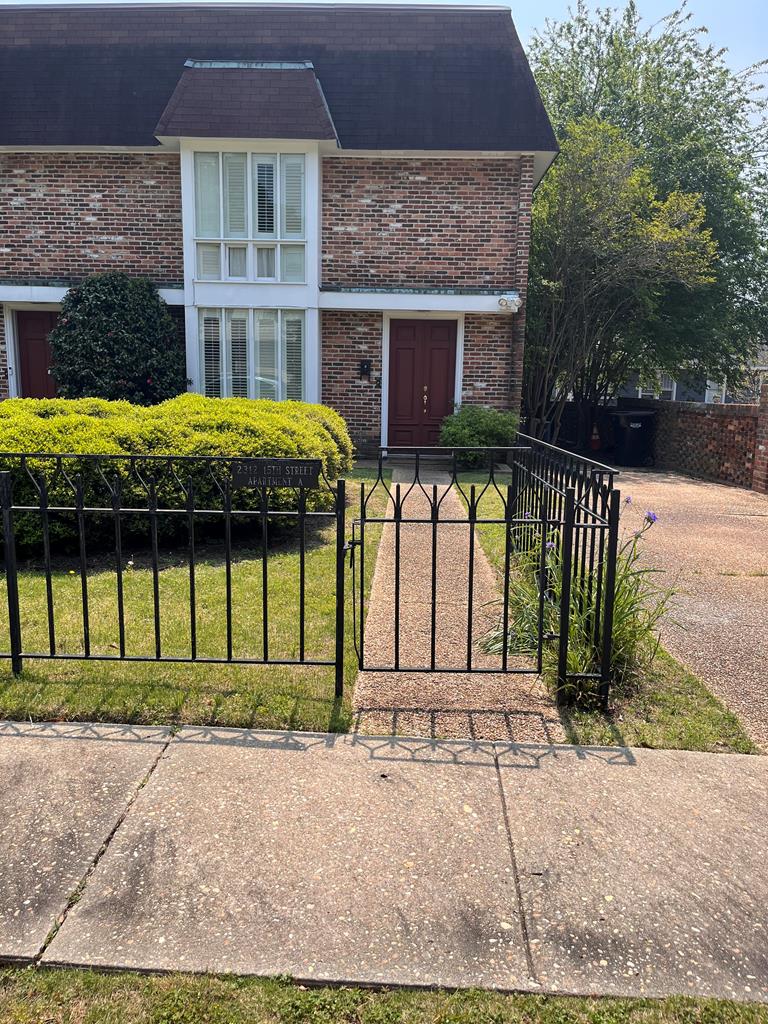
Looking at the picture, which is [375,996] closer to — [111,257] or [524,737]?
[524,737]

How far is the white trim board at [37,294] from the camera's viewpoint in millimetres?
13844

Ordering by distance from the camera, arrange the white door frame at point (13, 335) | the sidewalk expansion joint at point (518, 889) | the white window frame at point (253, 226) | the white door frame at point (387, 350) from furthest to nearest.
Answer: the white door frame at point (13, 335) → the white door frame at point (387, 350) → the white window frame at point (253, 226) → the sidewalk expansion joint at point (518, 889)

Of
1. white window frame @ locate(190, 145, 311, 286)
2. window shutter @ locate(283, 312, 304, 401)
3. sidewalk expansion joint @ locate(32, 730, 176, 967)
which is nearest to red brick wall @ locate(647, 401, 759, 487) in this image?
window shutter @ locate(283, 312, 304, 401)

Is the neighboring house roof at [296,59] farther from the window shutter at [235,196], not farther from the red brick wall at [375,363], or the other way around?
the red brick wall at [375,363]

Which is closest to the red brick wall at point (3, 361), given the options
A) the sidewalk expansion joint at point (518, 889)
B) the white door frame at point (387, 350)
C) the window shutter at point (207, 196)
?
the window shutter at point (207, 196)

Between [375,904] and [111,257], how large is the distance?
45.8 feet

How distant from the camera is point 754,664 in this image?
4641 mm

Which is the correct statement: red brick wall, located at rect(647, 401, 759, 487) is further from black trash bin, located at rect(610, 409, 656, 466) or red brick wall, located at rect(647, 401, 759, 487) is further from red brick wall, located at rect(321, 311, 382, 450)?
red brick wall, located at rect(321, 311, 382, 450)

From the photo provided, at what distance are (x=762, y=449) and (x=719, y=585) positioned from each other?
6.60m

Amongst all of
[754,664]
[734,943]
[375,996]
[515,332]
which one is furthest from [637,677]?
[515,332]

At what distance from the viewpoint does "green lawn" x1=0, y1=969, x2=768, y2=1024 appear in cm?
213

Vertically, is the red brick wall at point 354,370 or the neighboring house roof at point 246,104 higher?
the neighboring house roof at point 246,104

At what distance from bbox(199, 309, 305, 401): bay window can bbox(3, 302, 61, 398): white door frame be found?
124 inches

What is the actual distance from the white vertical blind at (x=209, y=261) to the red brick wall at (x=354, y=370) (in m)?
2.03
